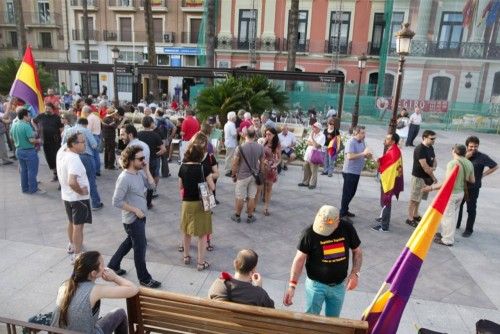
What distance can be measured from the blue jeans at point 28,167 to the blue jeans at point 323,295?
6.15 m

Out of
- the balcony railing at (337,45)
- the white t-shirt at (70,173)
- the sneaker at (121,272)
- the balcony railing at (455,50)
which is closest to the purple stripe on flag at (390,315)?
the sneaker at (121,272)

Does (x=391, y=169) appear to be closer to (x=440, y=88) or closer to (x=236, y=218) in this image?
(x=236, y=218)

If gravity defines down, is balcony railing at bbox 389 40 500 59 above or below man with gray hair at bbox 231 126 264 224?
above

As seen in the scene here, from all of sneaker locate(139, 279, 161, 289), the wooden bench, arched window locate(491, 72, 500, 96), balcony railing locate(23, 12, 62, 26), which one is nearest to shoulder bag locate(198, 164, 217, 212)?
sneaker locate(139, 279, 161, 289)

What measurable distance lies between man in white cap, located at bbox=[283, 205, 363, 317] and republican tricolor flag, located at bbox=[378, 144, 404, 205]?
3149 millimetres

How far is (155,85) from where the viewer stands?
71.5 ft

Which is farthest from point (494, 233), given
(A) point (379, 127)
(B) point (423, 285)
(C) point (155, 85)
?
(C) point (155, 85)

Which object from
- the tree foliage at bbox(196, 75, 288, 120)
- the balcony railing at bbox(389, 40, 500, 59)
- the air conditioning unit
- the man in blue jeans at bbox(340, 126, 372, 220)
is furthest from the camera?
the air conditioning unit

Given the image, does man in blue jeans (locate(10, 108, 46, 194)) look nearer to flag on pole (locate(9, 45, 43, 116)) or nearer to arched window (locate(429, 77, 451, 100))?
flag on pole (locate(9, 45, 43, 116))

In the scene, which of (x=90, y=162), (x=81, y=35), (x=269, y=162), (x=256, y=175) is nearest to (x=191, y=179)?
(x=256, y=175)

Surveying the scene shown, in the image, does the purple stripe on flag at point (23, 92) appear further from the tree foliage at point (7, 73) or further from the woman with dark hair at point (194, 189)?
the tree foliage at point (7, 73)

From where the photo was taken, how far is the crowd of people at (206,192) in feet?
9.93

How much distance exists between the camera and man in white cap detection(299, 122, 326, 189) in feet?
27.9

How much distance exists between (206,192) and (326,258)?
1.87 metres
